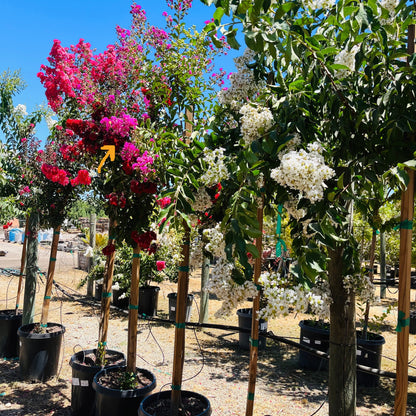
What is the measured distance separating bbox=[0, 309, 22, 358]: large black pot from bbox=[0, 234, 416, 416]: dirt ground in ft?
0.42

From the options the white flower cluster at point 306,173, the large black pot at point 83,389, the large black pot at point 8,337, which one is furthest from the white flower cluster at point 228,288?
the large black pot at point 8,337

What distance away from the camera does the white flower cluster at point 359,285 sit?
89.1 inches

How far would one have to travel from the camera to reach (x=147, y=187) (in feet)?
8.58

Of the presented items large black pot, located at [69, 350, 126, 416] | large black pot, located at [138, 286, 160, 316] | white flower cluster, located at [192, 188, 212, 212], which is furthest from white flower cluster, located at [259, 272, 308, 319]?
large black pot, located at [138, 286, 160, 316]

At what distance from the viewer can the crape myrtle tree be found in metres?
1.33

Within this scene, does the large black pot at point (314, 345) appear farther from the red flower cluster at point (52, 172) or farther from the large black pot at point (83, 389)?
the red flower cluster at point (52, 172)

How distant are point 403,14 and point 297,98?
0.51m

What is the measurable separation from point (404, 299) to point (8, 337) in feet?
14.9

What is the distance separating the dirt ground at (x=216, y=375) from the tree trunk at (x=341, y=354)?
1.39m

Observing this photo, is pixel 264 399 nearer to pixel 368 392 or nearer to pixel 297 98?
pixel 368 392

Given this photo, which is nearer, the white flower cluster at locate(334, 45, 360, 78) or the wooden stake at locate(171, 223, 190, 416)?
the white flower cluster at locate(334, 45, 360, 78)

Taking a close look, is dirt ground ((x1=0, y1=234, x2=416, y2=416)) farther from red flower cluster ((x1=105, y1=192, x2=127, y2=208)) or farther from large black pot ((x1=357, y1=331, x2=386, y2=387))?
red flower cluster ((x1=105, y1=192, x2=127, y2=208))

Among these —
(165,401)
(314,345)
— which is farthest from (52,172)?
(314,345)

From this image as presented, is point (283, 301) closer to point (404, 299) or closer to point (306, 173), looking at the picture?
point (404, 299)
